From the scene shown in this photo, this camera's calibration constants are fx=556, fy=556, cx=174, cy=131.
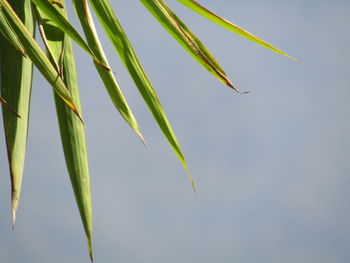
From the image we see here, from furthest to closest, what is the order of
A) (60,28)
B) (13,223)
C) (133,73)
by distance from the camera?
(133,73) < (60,28) < (13,223)

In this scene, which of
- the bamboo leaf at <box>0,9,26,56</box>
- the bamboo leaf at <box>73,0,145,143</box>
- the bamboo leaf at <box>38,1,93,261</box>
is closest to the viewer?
the bamboo leaf at <box>0,9,26,56</box>

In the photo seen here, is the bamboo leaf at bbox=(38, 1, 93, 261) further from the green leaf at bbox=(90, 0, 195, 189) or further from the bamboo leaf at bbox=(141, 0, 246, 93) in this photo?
the bamboo leaf at bbox=(141, 0, 246, 93)

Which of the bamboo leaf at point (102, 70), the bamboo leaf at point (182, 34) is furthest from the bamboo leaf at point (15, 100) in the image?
the bamboo leaf at point (182, 34)

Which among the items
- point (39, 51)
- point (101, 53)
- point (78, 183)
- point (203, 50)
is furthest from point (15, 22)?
point (203, 50)

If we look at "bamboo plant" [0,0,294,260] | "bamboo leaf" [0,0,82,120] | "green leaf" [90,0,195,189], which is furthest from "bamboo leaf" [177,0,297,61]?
"bamboo leaf" [0,0,82,120]

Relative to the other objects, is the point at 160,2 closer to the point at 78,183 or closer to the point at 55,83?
the point at 55,83

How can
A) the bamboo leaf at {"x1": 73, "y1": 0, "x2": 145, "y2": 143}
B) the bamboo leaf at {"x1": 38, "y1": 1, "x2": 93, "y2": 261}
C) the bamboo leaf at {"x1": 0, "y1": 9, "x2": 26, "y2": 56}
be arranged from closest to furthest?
1. the bamboo leaf at {"x1": 0, "y1": 9, "x2": 26, "y2": 56}
2. the bamboo leaf at {"x1": 38, "y1": 1, "x2": 93, "y2": 261}
3. the bamboo leaf at {"x1": 73, "y1": 0, "x2": 145, "y2": 143}

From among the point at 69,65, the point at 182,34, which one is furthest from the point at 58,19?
the point at 182,34
